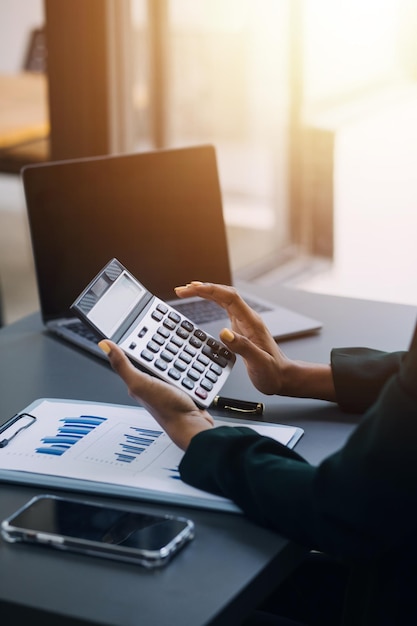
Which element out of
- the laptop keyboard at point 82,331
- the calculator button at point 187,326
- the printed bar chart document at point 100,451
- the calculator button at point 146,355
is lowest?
the printed bar chart document at point 100,451

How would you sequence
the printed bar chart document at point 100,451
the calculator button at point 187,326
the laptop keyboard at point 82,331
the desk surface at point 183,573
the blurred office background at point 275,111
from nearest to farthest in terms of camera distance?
1. the desk surface at point 183,573
2. the printed bar chart document at point 100,451
3. the calculator button at point 187,326
4. the laptop keyboard at point 82,331
5. the blurred office background at point 275,111

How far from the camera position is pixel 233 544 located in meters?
0.82

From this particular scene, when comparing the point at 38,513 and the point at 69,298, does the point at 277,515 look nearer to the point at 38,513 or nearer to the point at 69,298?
the point at 38,513

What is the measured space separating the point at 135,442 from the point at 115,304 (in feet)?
0.55

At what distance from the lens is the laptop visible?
135 cm

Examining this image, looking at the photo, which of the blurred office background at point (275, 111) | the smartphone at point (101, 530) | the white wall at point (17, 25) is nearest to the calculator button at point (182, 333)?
the smartphone at point (101, 530)

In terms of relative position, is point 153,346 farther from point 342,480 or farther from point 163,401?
point 342,480

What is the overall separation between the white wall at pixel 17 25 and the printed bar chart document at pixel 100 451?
370cm

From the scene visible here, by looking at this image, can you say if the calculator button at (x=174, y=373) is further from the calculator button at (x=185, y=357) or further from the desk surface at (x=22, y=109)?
the desk surface at (x=22, y=109)

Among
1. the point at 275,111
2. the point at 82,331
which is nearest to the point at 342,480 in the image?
the point at 82,331

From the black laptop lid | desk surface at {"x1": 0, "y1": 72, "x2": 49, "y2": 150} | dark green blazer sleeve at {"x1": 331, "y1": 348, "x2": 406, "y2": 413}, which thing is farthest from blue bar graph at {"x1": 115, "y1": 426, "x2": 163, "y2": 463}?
desk surface at {"x1": 0, "y1": 72, "x2": 49, "y2": 150}

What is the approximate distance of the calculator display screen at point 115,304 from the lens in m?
1.03

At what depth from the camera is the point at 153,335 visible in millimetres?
1070

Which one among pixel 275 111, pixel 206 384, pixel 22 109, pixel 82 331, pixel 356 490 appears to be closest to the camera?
pixel 356 490
